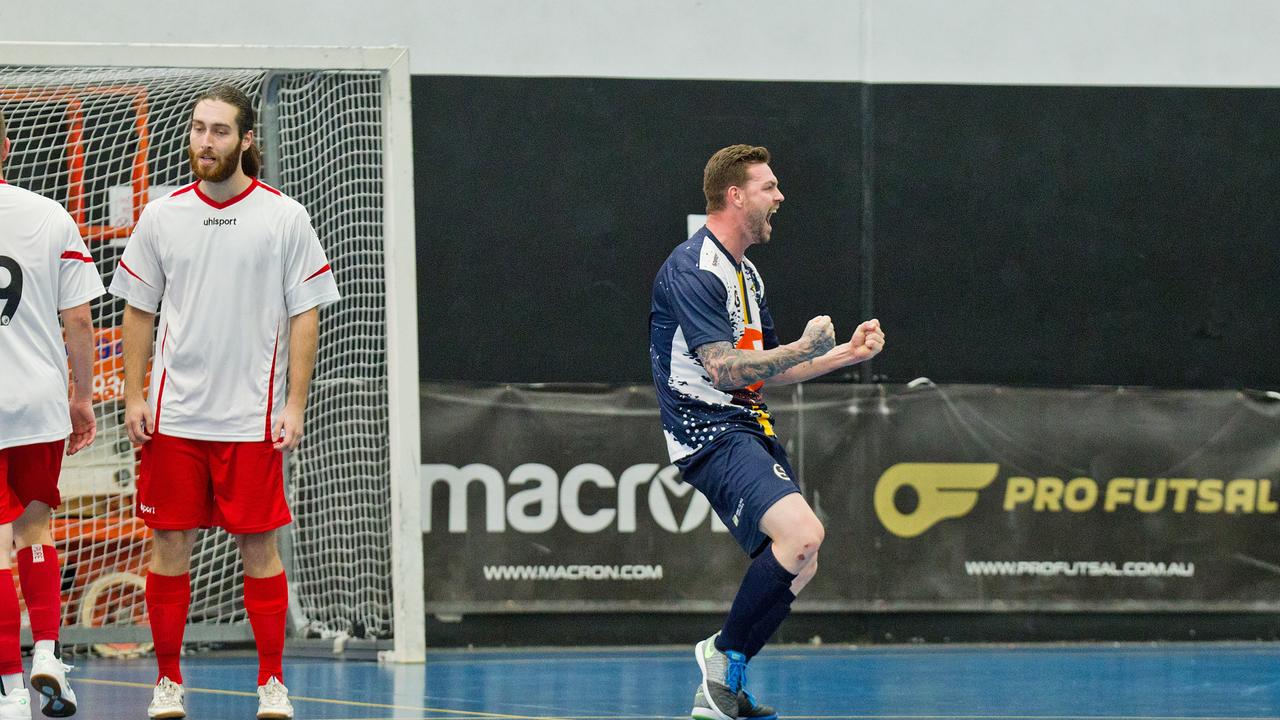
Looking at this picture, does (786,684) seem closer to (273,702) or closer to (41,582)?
(273,702)

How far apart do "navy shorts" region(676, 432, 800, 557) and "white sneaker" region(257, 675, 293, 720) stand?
147 cm

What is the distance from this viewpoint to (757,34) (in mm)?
8805

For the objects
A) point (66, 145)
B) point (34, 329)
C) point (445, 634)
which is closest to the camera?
point (34, 329)

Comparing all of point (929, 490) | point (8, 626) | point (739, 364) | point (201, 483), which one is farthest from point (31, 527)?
point (929, 490)

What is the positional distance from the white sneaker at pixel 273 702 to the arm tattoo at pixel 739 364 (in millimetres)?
1707

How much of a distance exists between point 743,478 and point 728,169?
40.5 inches

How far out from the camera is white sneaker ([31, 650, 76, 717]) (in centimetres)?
498

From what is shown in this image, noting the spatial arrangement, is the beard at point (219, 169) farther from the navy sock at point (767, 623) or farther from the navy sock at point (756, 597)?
the navy sock at point (767, 623)

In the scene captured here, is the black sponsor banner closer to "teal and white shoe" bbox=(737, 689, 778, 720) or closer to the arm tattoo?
"teal and white shoe" bbox=(737, 689, 778, 720)

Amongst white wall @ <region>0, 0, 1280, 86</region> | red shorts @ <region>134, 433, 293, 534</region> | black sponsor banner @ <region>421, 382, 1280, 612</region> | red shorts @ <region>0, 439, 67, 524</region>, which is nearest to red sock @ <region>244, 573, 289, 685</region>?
red shorts @ <region>134, 433, 293, 534</region>

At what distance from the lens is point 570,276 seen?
28.5 ft

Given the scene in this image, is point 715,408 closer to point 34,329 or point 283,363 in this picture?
point 283,363

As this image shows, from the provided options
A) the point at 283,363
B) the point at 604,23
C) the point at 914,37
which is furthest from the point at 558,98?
the point at 283,363

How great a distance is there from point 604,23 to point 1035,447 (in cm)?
322
